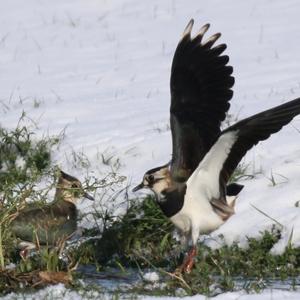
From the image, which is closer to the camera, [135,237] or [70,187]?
[70,187]

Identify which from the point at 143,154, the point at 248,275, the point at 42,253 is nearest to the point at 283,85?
the point at 143,154

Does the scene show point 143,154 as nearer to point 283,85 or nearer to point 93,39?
point 283,85

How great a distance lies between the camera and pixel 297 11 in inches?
554

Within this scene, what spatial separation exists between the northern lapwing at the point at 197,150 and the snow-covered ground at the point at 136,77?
1.11 ft

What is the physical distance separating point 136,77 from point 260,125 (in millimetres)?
4976

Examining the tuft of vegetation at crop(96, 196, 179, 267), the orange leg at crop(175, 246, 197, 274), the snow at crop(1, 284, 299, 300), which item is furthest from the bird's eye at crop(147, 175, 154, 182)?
the snow at crop(1, 284, 299, 300)

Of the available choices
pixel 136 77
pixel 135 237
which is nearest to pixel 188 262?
pixel 135 237

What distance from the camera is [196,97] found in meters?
8.48

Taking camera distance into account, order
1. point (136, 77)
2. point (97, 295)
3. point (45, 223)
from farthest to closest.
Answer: point (136, 77), point (45, 223), point (97, 295)

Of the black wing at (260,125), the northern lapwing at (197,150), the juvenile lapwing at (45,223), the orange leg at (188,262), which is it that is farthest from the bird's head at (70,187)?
the black wing at (260,125)

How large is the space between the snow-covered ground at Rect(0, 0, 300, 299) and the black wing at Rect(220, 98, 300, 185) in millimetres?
749

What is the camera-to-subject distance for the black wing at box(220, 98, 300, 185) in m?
7.50

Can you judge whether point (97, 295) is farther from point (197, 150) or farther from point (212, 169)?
point (197, 150)

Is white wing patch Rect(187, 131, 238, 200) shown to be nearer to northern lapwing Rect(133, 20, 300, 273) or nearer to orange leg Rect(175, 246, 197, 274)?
northern lapwing Rect(133, 20, 300, 273)
